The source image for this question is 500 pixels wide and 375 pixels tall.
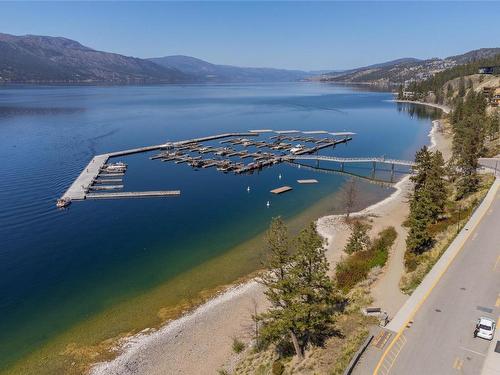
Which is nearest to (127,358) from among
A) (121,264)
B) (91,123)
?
(121,264)

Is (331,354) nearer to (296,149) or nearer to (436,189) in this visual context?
(436,189)

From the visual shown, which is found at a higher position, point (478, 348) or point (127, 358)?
point (478, 348)

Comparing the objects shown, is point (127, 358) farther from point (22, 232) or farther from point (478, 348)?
point (22, 232)

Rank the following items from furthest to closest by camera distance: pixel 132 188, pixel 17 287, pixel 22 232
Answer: pixel 132 188 → pixel 22 232 → pixel 17 287

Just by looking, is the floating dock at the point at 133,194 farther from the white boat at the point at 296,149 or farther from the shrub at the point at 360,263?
the white boat at the point at 296,149

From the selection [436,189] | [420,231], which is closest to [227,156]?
[436,189]

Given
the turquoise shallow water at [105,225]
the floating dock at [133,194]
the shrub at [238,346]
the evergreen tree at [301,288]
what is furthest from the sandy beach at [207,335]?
the floating dock at [133,194]

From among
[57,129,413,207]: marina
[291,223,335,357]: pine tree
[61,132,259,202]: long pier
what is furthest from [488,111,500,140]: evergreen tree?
[291,223,335,357]: pine tree
